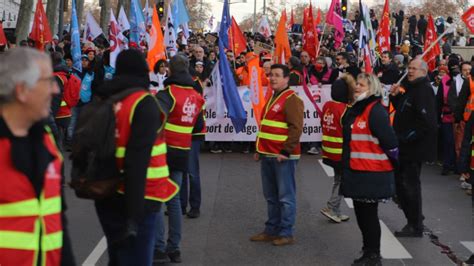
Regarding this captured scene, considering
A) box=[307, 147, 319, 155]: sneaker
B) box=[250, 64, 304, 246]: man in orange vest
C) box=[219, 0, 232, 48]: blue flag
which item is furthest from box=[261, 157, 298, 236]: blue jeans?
box=[219, 0, 232, 48]: blue flag

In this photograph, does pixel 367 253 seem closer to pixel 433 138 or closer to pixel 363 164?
pixel 363 164

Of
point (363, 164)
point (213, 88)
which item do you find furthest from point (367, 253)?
point (213, 88)

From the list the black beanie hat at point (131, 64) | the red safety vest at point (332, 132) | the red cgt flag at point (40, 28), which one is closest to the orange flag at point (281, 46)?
the red safety vest at point (332, 132)

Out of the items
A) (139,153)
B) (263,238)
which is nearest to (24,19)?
(263,238)

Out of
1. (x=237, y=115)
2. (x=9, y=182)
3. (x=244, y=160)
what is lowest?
(x=244, y=160)

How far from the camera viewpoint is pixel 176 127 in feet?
22.9

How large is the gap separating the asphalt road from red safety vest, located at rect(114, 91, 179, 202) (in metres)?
2.33

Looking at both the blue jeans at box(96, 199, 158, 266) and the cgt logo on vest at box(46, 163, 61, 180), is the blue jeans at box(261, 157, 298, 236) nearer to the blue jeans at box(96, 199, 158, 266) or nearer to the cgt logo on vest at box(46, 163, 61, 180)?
the blue jeans at box(96, 199, 158, 266)

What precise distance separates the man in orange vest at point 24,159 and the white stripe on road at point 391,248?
460 cm

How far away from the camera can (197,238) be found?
7.61 metres

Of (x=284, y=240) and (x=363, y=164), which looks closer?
(x=363, y=164)

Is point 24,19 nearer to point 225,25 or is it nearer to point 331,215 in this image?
point 225,25

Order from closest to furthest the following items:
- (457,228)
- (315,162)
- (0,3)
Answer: (457,228) < (315,162) < (0,3)

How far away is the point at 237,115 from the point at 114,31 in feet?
9.83
